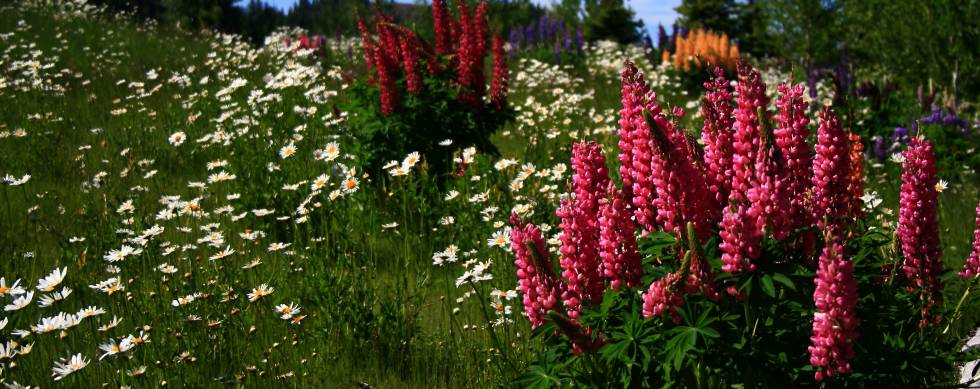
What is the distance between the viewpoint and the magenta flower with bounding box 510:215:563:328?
237cm

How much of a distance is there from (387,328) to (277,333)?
676 millimetres

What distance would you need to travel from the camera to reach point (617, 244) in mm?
2447

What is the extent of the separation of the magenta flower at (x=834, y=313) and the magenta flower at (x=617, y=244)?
586mm

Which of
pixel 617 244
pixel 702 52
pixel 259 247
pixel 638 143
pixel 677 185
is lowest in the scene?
pixel 259 247

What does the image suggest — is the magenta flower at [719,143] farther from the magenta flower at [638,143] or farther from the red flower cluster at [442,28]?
the red flower cluster at [442,28]

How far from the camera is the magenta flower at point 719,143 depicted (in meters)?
2.52

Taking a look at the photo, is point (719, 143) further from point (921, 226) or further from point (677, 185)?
point (921, 226)

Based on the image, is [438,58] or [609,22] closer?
[438,58]

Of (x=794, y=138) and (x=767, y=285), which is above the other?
(x=794, y=138)

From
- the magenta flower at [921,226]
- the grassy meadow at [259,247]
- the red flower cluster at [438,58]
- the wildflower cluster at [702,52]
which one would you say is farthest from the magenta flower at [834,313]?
Result: the wildflower cluster at [702,52]

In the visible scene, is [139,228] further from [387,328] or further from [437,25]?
[437,25]

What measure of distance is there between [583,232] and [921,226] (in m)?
1.32

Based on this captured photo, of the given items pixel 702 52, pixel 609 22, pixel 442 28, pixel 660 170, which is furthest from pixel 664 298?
pixel 609 22

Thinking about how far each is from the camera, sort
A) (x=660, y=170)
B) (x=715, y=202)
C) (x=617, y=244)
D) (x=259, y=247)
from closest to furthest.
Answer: (x=660, y=170) < (x=617, y=244) < (x=715, y=202) < (x=259, y=247)
